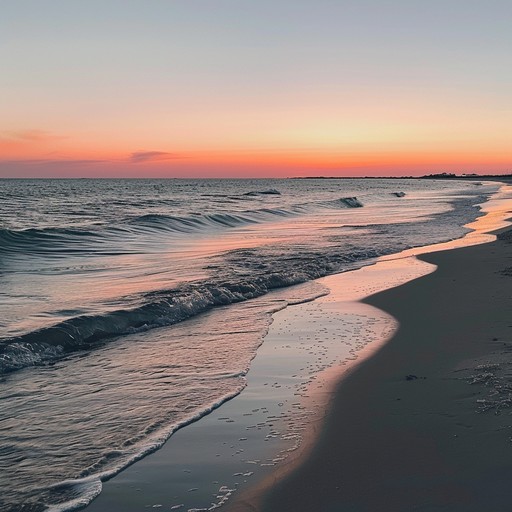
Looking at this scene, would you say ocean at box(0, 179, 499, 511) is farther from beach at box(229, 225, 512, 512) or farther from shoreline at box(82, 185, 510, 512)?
beach at box(229, 225, 512, 512)

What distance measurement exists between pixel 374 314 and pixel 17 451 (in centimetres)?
615

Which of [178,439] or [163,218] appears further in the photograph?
[163,218]

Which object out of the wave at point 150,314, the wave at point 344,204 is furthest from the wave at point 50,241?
the wave at point 344,204

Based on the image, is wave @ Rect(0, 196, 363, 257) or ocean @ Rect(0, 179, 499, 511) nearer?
ocean @ Rect(0, 179, 499, 511)

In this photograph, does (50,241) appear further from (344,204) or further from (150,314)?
(344,204)

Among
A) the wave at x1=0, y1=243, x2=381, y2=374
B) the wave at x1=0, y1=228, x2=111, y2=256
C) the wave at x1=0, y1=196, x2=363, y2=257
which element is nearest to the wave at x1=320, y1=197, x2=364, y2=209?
the wave at x1=0, y1=196, x2=363, y2=257

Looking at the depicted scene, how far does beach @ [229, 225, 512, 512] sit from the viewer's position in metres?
3.90

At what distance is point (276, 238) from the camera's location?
23.2m

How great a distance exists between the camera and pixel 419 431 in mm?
4918

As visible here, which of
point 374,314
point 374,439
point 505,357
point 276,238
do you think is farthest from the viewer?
point 276,238

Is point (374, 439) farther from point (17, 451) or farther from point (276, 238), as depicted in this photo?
point (276, 238)

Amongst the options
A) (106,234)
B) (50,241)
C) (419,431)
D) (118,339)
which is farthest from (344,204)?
(419,431)

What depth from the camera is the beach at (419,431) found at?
3902 mm

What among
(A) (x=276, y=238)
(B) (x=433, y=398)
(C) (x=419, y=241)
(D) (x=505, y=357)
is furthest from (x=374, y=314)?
(A) (x=276, y=238)
